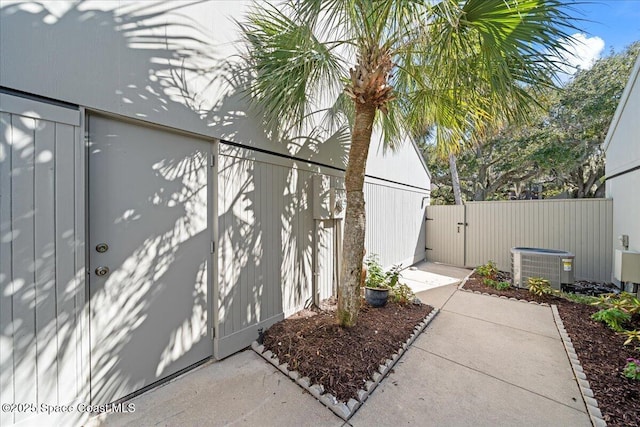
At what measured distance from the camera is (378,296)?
12.3ft

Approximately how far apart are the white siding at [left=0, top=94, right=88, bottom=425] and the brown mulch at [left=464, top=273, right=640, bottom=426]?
390 cm

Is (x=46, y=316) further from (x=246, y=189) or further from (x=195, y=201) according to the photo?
(x=246, y=189)

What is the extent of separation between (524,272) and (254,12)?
20.4ft

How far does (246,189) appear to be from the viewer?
296cm

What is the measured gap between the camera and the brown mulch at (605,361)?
194 centimetres

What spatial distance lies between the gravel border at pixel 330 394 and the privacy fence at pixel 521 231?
5.32m

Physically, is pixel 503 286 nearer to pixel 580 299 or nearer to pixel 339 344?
pixel 580 299

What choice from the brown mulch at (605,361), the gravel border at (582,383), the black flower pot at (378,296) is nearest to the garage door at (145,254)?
the black flower pot at (378,296)

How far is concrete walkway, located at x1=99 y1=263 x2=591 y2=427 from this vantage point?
1.93m

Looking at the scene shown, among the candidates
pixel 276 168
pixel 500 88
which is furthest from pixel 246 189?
pixel 500 88

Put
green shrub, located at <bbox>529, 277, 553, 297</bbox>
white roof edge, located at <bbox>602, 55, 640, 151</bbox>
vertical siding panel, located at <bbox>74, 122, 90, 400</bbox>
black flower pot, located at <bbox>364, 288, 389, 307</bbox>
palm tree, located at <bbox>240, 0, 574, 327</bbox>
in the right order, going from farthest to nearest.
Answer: green shrub, located at <bbox>529, 277, 553, 297</bbox> < white roof edge, located at <bbox>602, 55, 640, 151</bbox> < black flower pot, located at <bbox>364, 288, 389, 307</bbox> < palm tree, located at <bbox>240, 0, 574, 327</bbox> < vertical siding panel, located at <bbox>74, 122, 90, 400</bbox>

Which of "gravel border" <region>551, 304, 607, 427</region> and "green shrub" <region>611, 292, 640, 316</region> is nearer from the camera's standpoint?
"gravel border" <region>551, 304, 607, 427</region>

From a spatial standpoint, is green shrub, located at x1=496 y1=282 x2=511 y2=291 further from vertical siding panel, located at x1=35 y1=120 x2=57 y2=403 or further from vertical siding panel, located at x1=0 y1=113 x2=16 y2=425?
vertical siding panel, located at x1=0 y1=113 x2=16 y2=425

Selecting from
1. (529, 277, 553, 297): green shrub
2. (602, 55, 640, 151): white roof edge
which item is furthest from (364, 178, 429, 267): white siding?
(602, 55, 640, 151): white roof edge
